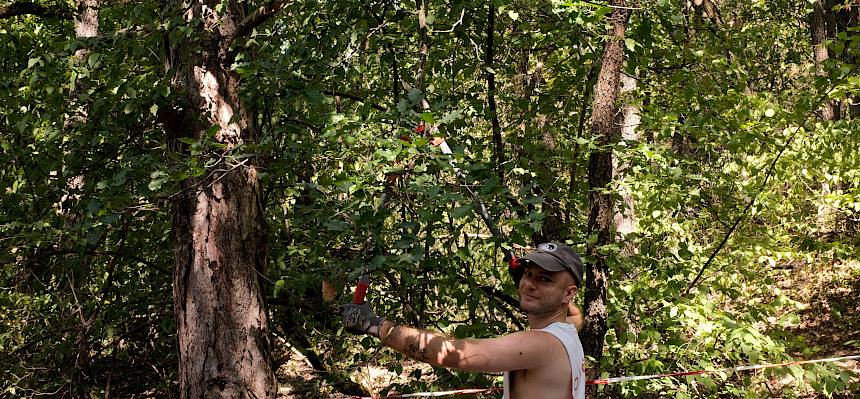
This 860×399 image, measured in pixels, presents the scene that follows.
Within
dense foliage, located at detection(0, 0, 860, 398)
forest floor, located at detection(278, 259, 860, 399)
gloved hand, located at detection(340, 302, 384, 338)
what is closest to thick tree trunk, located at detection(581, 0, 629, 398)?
dense foliage, located at detection(0, 0, 860, 398)

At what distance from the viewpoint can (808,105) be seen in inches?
212

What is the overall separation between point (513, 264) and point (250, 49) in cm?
237

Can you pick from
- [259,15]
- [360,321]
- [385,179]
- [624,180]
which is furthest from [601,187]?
[360,321]

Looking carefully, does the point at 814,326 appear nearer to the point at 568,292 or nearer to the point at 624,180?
the point at 624,180

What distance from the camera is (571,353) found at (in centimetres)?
254

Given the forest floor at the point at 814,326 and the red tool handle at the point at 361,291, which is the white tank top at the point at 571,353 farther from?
the forest floor at the point at 814,326

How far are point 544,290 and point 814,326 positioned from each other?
9.20 meters

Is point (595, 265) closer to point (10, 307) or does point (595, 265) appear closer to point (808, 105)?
point (808, 105)

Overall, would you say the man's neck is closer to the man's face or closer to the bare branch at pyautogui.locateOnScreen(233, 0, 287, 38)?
the man's face

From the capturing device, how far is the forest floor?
816 cm

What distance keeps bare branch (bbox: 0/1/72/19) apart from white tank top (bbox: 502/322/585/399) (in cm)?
599

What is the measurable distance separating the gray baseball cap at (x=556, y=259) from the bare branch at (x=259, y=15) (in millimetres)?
2414

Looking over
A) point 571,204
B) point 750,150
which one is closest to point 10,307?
point 571,204

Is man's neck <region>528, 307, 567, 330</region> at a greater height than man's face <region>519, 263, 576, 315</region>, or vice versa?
man's face <region>519, 263, 576, 315</region>
